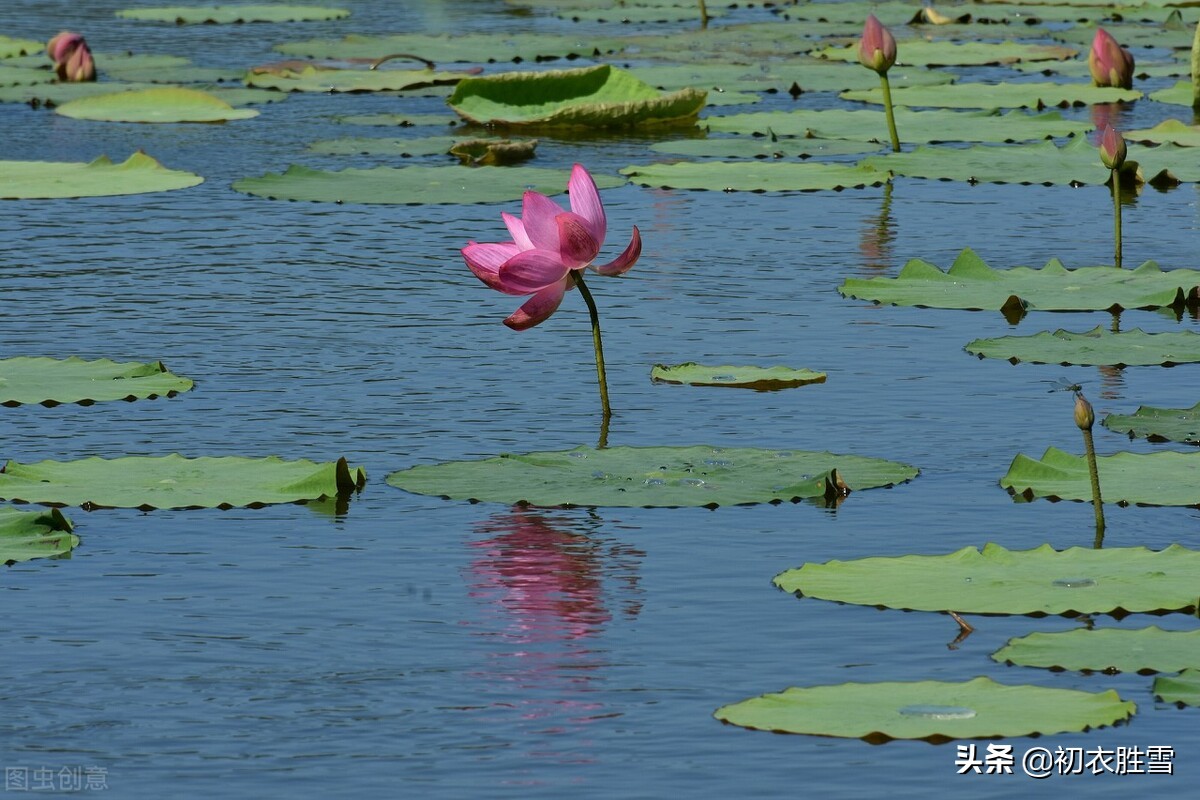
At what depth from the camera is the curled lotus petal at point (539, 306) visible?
16.7 feet

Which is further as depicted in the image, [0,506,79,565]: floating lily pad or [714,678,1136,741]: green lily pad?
[0,506,79,565]: floating lily pad

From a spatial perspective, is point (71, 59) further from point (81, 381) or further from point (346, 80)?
point (81, 381)

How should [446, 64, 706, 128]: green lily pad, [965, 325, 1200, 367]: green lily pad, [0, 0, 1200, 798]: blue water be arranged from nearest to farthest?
[0, 0, 1200, 798]: blue water < [965, 325, 1200, 367]: green lily pad < [446, 64, 706, 128]: green lily pad

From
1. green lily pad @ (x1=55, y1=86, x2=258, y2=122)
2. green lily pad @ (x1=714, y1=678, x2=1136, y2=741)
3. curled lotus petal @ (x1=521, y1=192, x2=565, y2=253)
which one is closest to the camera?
green lily pad @ (x1=714, y1=678, x2=1136, y2=741)

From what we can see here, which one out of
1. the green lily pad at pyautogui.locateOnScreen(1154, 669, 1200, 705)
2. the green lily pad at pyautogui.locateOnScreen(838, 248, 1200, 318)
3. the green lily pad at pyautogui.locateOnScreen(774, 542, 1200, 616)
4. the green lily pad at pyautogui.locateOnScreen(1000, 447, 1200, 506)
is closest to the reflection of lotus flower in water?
the green lily pad at pyautogui.locateOnScreen(838, 248, 1200, 318)

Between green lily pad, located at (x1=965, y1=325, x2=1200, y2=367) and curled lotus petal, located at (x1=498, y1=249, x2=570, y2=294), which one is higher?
curled lotus petal, located at (x1=498, y1=249, x2=570, y2=294)

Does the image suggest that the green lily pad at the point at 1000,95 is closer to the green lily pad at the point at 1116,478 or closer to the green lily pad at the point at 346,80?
the green lily pad at the point at 346,80

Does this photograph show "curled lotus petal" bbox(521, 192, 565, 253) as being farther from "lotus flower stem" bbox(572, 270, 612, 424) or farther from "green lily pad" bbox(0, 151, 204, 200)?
"green lily pad" bbox(0, 151, 204, 200)

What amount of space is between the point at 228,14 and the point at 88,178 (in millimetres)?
7727

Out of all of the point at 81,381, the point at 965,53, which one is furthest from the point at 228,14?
the point at 81,381

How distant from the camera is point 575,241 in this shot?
4.97 meters

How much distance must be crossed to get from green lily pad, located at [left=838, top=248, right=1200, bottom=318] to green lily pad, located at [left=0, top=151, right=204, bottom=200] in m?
3.07

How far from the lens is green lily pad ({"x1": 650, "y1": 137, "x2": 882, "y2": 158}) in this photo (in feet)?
30.9


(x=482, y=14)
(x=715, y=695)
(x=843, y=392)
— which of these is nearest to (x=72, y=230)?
(x=843, y=392)
